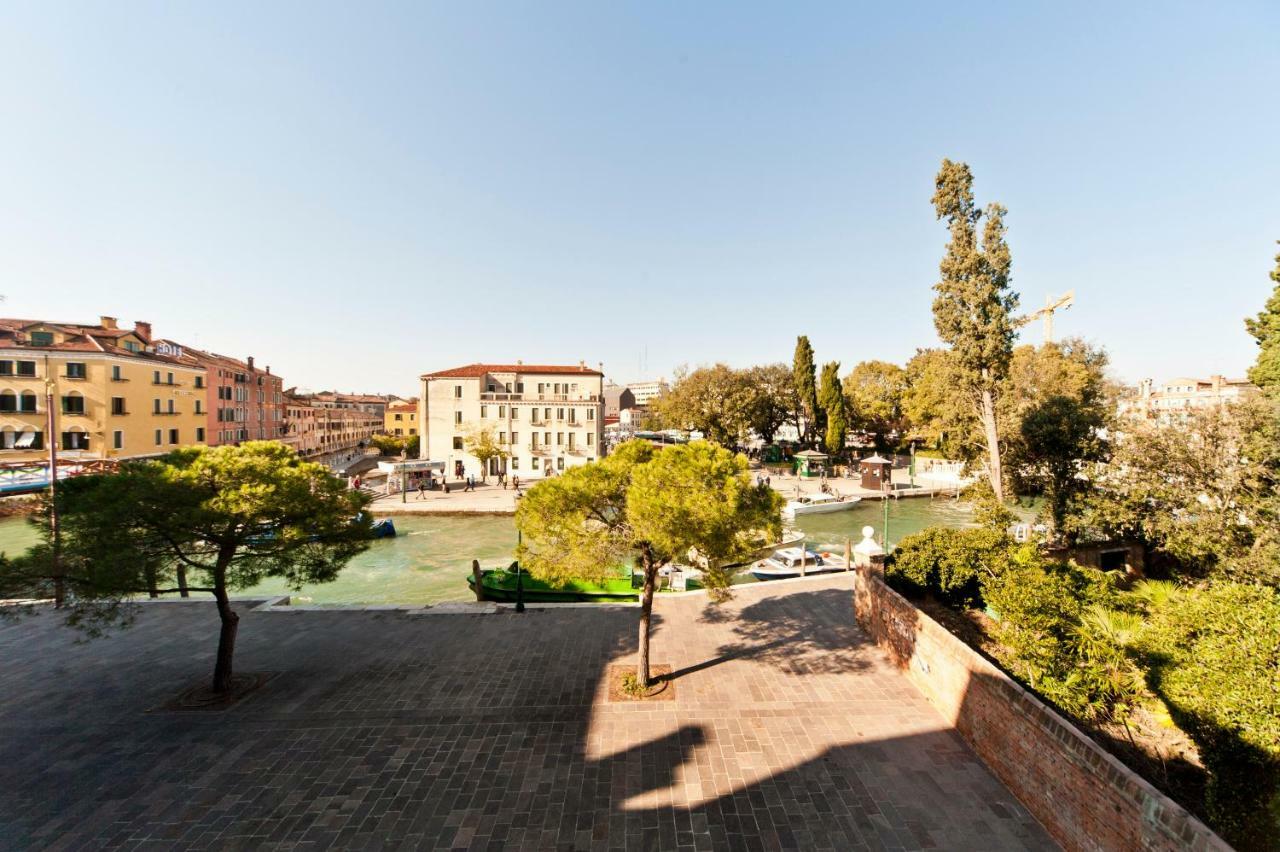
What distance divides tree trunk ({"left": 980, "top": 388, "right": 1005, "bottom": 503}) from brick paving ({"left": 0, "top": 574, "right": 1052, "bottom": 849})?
11.8 metres

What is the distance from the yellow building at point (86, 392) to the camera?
3212 centimetres

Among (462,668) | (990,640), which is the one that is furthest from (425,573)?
(990,640)

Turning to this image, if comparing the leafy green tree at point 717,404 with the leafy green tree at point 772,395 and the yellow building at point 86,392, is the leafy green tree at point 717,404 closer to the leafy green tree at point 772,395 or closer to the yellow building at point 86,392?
the leafy green tree at point 772,395

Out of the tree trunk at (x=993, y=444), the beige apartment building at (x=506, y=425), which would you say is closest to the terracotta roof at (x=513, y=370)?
the beige apartment building at (x=506, y=425)

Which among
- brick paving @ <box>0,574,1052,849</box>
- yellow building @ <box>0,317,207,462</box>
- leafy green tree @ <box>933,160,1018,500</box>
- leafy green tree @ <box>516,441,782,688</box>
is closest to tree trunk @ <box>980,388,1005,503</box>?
leafy green tree @ <box>933,160,1018,500</box>

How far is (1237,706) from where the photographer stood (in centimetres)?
539

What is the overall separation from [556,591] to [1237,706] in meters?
14.6

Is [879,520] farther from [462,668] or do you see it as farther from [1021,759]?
[462,668]

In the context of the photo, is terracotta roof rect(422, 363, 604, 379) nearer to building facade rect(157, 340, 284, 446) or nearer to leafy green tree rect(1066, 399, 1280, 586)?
building facade rect(157, 340, 284, 446)

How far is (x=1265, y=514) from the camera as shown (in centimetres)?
1099

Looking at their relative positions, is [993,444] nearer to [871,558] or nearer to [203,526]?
[871,558]

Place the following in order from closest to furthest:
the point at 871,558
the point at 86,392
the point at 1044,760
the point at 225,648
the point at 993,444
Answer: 1. the point at 1044,760
2. the point at 225,648
3. the point at 871,558
4. the point at 993,444
5. the point at 86,392

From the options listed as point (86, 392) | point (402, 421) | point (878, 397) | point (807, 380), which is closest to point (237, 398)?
point (86, 392)

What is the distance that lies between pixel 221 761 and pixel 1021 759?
1194 cm
